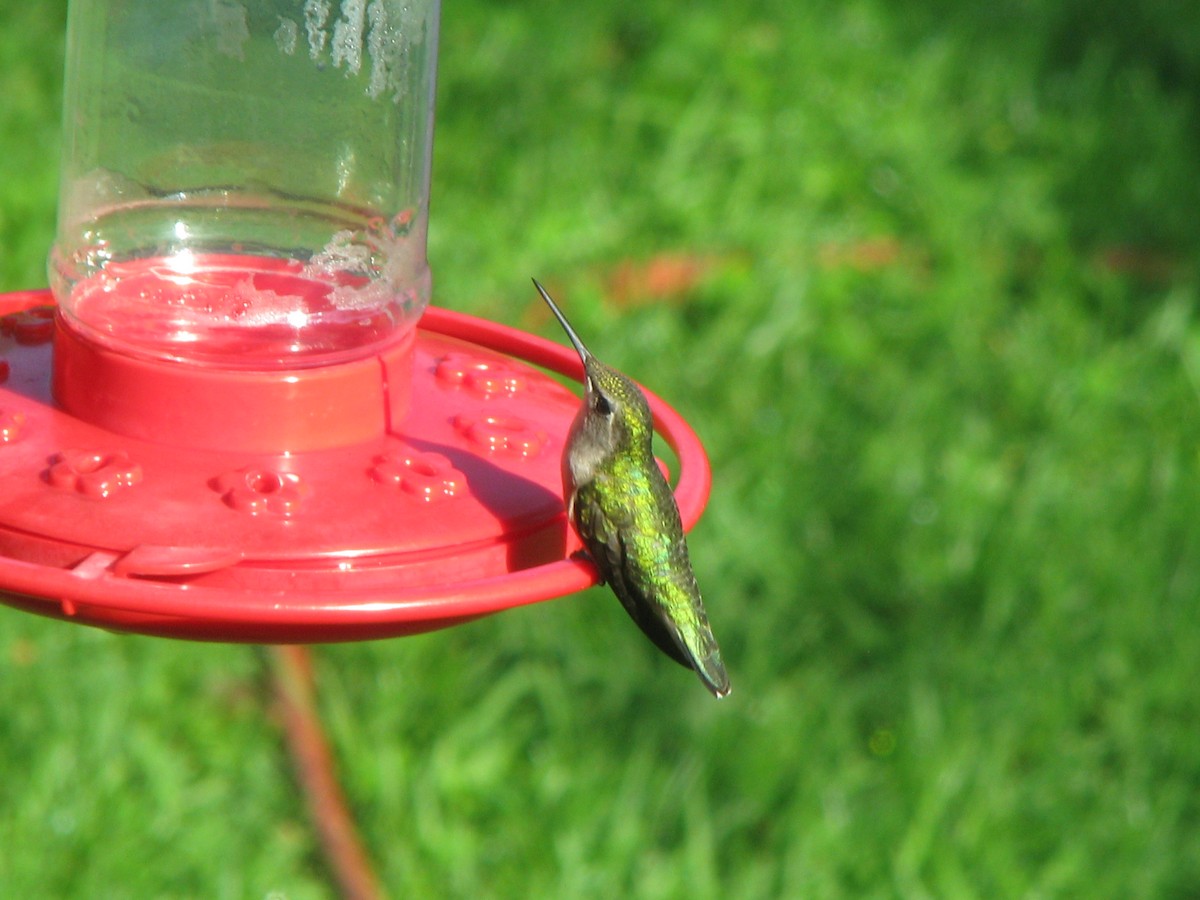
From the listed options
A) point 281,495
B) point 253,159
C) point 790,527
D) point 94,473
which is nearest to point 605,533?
point 281,495

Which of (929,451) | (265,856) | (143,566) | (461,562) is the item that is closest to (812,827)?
(265,856)

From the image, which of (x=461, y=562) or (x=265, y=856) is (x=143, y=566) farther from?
(x=265, y=856)

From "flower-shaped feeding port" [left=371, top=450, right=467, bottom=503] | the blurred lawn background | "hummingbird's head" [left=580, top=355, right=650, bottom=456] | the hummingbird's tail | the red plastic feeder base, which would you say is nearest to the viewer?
the red plastic feeder base

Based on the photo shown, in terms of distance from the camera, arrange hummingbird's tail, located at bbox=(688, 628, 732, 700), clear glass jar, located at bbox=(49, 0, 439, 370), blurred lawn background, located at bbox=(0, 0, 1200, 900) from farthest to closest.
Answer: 1. blurred lawn background, located at bbox=(0, 0, 1200, 900)
2. hummingbird's tail, located at bbox=(688, 628, 732, 700)
3. clear glass jar, located at bbox=(49, 0, 439, 370)

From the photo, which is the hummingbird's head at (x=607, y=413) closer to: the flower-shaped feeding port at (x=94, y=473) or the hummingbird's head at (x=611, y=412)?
the hummingbird's head at (x=611, y=412)

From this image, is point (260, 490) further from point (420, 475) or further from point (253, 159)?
point (253, 159)

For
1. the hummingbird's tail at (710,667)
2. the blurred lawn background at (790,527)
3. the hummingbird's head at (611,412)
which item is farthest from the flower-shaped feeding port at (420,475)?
the blurred lawn background at (790,527)

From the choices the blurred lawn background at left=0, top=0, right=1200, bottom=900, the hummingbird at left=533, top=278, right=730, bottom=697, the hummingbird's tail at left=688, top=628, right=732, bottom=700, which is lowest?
the blurred lawn background at left=0, top=0, right=1200, bottom=900

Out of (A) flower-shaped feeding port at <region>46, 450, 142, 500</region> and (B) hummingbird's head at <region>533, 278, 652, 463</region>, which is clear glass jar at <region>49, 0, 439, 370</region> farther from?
(A) flower-shaped feeding port at <region>46, 450, 142, 500</region>

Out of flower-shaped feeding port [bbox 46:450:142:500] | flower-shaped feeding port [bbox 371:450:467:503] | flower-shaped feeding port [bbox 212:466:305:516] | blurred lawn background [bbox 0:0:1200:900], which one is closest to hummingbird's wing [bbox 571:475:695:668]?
flower-shaped feeding port [bbox 371:450:467:503]
